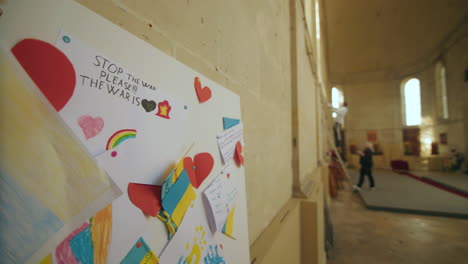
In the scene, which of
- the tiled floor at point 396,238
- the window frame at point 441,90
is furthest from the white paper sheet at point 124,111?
the window frame at point 441,90

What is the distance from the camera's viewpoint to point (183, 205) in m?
0.36

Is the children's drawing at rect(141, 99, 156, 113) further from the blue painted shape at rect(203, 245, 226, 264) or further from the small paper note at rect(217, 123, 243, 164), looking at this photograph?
the blue painted shape at rect(203, 245, 226, 264)

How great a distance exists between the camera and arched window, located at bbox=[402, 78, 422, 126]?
10.3 m

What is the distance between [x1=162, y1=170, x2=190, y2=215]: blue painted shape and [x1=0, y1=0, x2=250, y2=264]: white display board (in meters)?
0.02

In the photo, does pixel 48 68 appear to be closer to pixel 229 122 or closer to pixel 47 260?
pixel 47 260

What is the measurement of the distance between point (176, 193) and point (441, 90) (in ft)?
41.1

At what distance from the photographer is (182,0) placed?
409 millimetres

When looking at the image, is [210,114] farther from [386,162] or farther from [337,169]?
[386,162]

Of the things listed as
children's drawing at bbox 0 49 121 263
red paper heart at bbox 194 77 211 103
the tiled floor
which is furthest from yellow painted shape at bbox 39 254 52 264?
the tiled floor

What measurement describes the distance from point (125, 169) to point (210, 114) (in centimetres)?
22

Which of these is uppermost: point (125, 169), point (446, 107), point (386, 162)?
point (446, 107)

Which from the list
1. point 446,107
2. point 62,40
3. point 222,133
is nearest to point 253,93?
point 222,133

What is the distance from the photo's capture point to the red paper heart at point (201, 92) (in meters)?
0.43

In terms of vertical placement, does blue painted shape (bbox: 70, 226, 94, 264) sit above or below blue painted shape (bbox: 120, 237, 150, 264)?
above
